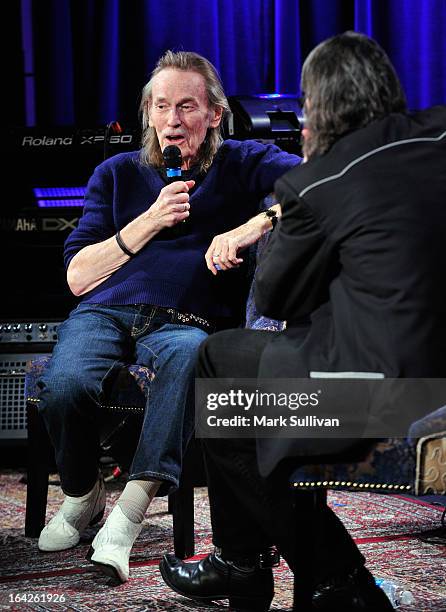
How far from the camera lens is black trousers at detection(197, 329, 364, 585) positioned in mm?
1560

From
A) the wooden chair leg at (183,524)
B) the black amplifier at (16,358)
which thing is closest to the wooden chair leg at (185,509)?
the wooden chair leg at (183,524)

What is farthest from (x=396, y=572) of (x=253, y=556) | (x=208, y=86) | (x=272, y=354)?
(x=208, y=86)

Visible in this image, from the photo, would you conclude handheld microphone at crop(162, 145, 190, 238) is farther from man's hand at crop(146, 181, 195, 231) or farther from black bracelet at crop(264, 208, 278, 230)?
black bracelet at crop(264, 208, 278, 230)

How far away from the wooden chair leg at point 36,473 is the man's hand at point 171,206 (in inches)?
22.8

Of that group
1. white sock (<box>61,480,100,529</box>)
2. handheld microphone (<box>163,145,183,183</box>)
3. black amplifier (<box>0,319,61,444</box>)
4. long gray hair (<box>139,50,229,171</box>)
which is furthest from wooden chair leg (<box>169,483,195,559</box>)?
black amplifier (<box>0,319,61,444</box>)

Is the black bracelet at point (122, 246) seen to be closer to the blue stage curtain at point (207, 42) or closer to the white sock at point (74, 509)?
the white sock at point (74, 509)

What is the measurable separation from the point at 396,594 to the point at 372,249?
2.55ft

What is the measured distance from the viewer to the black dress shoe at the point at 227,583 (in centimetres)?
168

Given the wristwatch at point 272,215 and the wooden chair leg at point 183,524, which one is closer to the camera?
the wooden chair leg at point 183,524

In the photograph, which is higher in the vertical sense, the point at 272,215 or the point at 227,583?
the point at 272,215

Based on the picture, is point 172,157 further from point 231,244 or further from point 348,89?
point 348,89

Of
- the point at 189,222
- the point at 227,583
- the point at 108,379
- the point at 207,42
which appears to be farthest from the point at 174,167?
the point at 207,42

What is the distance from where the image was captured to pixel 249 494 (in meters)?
1.59

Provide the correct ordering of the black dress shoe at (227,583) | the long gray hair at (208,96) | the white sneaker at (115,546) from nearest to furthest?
the black dress shoe at (227,583), the white sneaker at (115,546), the long gray hair at (208,96)
